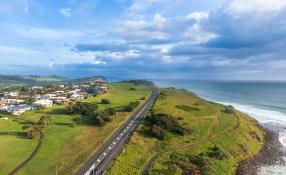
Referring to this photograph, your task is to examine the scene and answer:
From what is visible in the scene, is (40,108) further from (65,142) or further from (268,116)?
(268,116)

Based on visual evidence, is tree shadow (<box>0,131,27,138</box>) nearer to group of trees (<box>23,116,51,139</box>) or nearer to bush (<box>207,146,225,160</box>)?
group of trees (<box>23,116,51,139</box>)

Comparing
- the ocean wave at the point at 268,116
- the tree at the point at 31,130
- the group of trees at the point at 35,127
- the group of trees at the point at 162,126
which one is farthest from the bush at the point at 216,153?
the group of trees at the point at 35,127

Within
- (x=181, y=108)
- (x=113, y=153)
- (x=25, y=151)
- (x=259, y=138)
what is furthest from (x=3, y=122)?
(x=259, y=138)

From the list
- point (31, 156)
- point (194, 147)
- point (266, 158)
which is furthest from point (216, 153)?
point (31, 156)

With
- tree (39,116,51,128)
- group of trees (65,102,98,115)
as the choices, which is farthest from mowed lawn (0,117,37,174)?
group of trees (65,102,98,115)

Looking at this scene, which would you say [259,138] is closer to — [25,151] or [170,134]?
[170,134]
